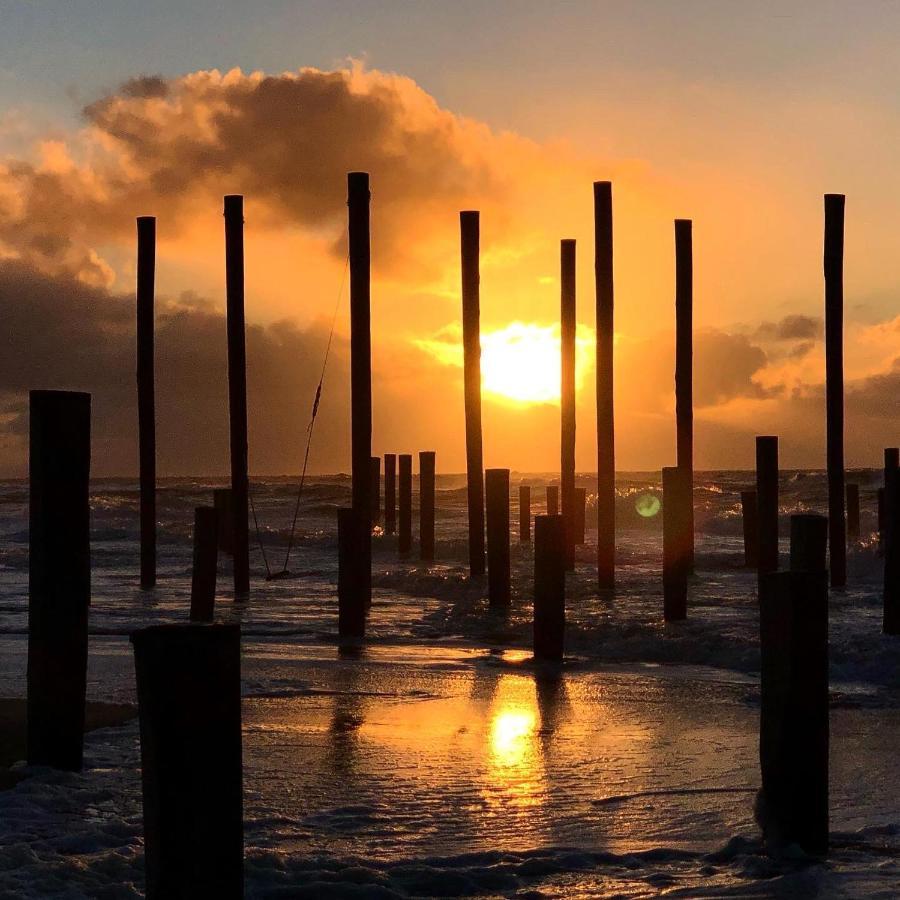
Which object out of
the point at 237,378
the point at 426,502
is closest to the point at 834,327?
the point at 237,378

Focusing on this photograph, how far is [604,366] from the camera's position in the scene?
17672mm

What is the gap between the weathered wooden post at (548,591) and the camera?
404 inches

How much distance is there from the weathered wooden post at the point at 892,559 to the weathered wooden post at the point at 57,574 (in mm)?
7533

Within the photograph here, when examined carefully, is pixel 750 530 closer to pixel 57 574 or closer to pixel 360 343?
pixel 360 343

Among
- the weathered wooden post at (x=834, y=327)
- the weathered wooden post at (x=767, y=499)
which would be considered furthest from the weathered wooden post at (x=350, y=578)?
the weathered wooden post at (x=834, y=327)

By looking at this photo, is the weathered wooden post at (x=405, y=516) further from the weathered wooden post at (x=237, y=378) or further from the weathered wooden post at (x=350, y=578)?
the weathered wooden post at (x=350, y=578)

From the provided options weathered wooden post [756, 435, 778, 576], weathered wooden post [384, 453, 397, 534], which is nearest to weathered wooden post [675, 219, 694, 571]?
weathered wooden post [756, 435, 778, 576]

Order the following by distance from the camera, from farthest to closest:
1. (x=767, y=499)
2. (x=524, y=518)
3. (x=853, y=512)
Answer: (x=524, y=518), (x=853, y=512), (x=767, y=499)

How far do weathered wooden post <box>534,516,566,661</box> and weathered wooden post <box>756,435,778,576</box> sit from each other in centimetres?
378

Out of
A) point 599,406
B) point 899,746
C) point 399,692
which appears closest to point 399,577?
point 599,406

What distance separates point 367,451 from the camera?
607 inches

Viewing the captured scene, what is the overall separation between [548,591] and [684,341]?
9.65 metres

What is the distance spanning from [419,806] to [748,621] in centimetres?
792

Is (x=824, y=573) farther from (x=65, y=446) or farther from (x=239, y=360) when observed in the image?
(x=239, y=360)
